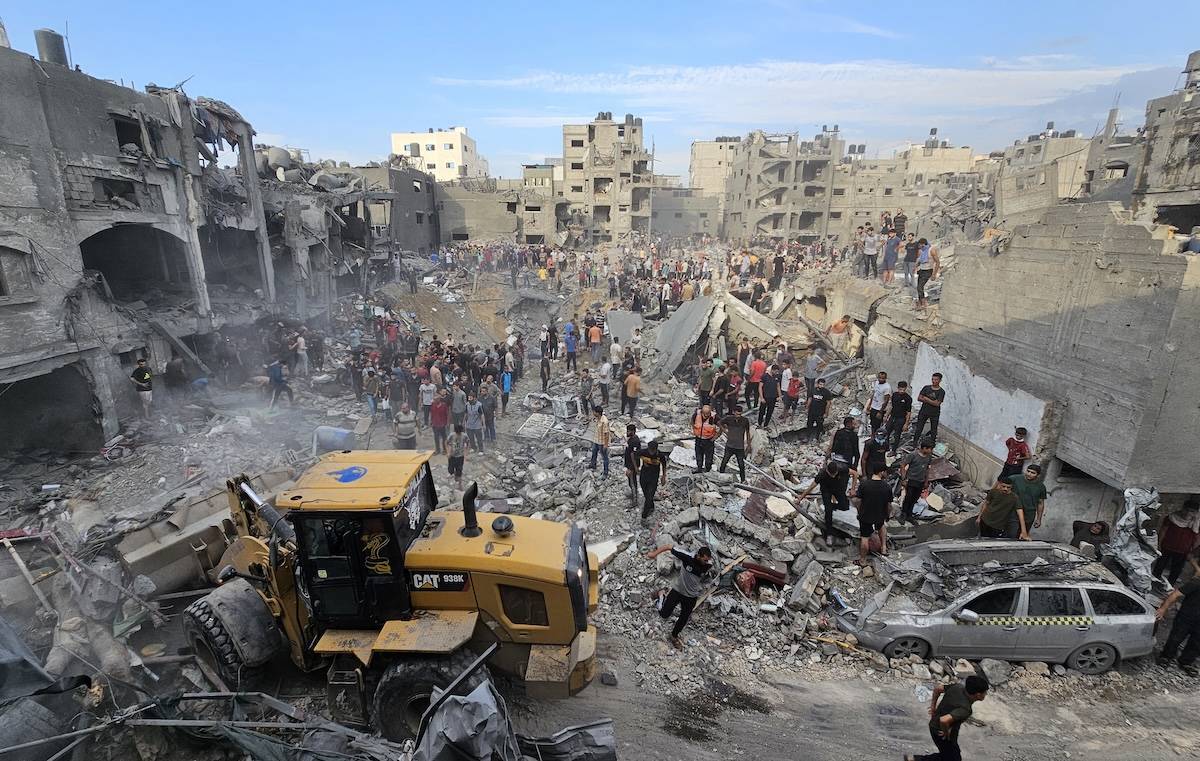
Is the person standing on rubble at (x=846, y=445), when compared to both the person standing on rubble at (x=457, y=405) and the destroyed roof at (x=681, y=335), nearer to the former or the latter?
the person standing on rubble at (x=457, y=405)

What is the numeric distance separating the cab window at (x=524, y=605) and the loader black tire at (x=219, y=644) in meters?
2.66

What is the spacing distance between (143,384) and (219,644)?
10.2 meters

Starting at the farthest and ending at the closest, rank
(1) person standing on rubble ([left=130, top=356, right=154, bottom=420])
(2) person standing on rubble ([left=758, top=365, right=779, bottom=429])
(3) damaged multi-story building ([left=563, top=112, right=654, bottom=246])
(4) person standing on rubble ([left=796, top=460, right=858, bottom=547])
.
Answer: (3) damaged multi-story building ([left=563, top=112, right=654, bottom=246]) < (1) person standing on rubble ([left=130, top=356, right=154, bottom=420]) < (2) person standing on rubble ([left=758, top=365, right=779, bottom=429]) < (4) person standing on rubble ([left=796, top=460, right=858, bottom=547])

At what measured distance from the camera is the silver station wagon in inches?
248

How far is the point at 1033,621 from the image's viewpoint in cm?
629

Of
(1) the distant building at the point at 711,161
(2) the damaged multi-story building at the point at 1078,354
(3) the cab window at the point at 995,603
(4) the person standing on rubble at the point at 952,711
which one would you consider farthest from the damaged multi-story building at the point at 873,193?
(4) the person standing on rubble at the point at 952,711

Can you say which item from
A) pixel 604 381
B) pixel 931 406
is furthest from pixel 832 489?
pixel 604 381

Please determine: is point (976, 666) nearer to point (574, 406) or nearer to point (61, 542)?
point (574, 406)

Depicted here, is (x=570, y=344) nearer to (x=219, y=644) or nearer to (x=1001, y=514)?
(x=1001, y=514)

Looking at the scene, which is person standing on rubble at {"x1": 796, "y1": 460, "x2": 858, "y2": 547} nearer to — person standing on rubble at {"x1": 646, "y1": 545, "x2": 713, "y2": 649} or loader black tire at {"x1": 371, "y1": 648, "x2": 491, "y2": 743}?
person standing on rubble at {"x1": 646, "y1": 545, "x2": 713, "y2": 649}

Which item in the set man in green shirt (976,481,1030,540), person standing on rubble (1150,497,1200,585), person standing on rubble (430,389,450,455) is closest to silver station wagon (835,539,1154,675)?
man in green shirt (976,481,1030,540)

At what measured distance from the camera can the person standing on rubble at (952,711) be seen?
4219 millimetres

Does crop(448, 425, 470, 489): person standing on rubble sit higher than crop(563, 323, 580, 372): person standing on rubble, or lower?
lower

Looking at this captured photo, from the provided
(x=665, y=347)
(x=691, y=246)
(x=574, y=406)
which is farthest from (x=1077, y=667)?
(x=691, y=246)
